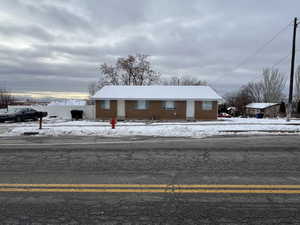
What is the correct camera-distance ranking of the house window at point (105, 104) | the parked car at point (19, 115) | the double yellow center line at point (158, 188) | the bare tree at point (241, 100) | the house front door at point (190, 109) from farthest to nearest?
the bare tree at point (241, 100), the house window at point (105, 104), the house front door at point (190, 109), the parked car at point (19, 115), the double yellow center line at point (158, 188)

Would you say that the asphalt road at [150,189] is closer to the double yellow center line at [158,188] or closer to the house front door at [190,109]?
the double yellow center line at [158,188]

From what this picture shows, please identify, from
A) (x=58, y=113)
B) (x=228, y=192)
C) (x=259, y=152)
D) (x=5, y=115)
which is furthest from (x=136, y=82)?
(x=228, y=192)

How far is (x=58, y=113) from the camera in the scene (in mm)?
25812

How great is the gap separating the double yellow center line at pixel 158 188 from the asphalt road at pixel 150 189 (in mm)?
17

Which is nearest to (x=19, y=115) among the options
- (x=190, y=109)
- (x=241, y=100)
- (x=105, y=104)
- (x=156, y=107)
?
(x=105, y=104)

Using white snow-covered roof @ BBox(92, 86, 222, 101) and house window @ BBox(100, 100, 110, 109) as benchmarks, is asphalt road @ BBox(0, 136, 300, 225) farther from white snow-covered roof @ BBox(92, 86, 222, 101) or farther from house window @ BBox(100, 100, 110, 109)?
house window @ BBox(100, 100, 110, 109)

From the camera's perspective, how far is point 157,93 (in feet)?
80.7

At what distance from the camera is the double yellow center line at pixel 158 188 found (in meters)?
3.72

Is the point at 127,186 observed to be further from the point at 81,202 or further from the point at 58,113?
the point at 58,113

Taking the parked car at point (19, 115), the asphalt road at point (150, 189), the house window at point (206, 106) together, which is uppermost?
the house window at point (206, 106)

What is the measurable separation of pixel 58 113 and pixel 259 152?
24.4m

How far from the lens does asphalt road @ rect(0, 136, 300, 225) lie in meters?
2.90

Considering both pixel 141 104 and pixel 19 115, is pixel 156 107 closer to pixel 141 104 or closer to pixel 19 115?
pixel 141 104

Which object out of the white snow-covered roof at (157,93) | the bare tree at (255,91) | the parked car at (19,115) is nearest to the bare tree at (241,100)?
the bare tree at (255,91)
